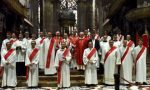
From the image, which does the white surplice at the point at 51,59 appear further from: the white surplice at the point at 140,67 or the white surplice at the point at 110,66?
the white surplice at the point at 140,67

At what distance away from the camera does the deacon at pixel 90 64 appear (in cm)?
1502

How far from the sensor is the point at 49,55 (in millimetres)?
16422

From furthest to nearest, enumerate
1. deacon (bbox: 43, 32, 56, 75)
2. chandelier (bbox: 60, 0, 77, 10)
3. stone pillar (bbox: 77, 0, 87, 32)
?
chandelier (bbox: 60, 0, 77, 10) < stone pillar (bbox: 77, 0, 87, 32) < deacon (bbox: 43, 32, 56, 75)

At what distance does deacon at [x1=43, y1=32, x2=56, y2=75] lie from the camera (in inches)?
642

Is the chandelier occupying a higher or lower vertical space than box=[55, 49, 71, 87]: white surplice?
higher

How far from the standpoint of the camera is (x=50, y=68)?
16.3 meters

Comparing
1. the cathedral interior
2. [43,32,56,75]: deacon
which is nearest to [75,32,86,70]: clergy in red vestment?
the cathedral interior

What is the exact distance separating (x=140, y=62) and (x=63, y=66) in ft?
10.3

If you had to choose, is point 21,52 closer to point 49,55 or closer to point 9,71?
point 49,55

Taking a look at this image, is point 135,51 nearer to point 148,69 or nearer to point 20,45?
point 148,69

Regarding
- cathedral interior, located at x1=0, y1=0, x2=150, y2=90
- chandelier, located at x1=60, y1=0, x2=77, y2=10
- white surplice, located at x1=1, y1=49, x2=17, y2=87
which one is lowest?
white surplice, located at x1=1, y1=49, x2=17, y2=87

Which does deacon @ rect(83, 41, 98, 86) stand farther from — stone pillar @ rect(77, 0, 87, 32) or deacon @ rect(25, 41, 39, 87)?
stone pillar @ rect(77, 0, 87, 32)

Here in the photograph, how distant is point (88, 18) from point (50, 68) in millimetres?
27325

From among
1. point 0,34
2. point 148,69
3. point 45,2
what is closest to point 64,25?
point 45,2
